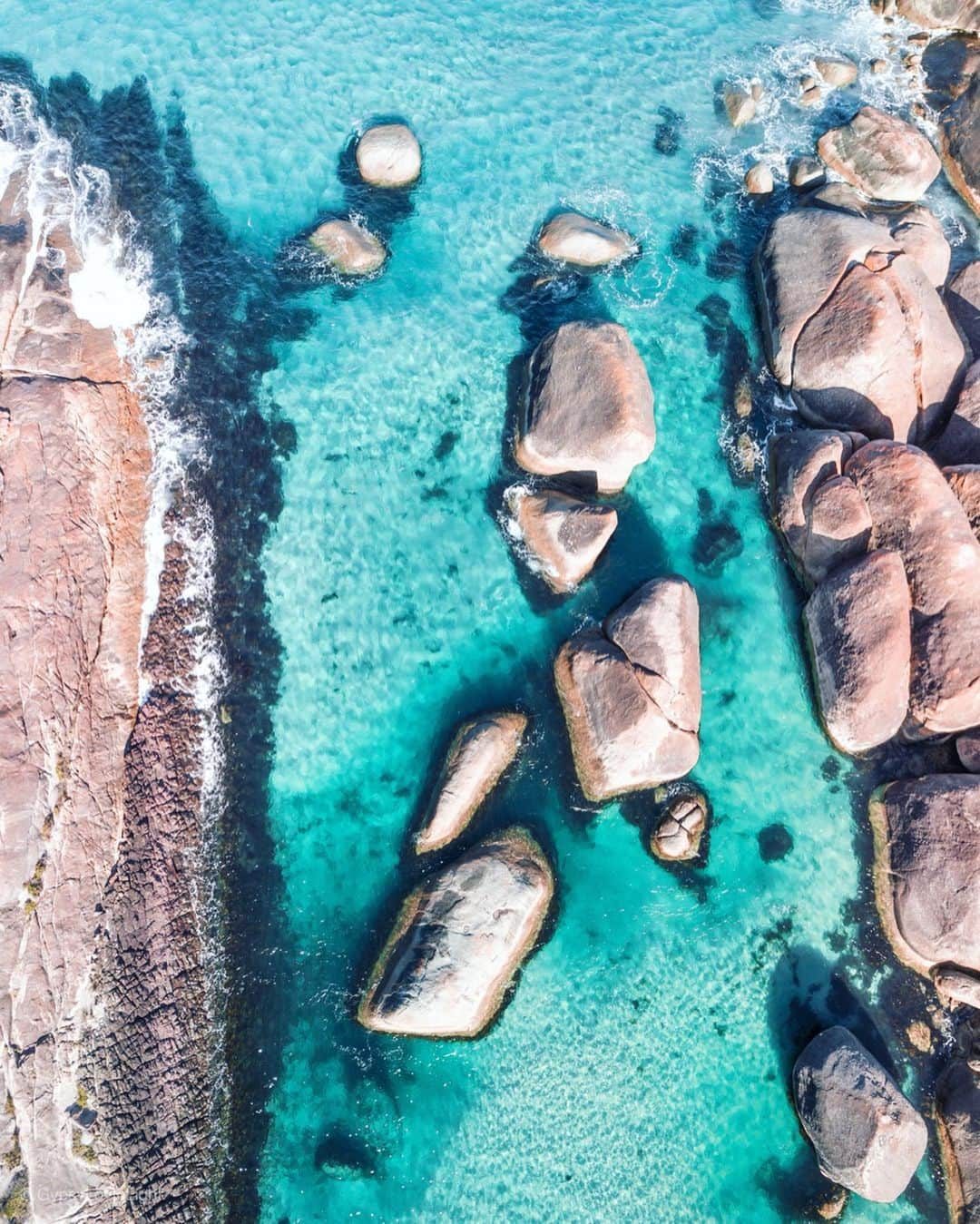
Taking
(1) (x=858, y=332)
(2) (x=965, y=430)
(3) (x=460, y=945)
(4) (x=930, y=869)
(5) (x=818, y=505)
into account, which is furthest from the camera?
(2) (x=965, y=430)

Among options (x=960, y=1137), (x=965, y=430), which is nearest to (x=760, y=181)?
(x=965, y=430)

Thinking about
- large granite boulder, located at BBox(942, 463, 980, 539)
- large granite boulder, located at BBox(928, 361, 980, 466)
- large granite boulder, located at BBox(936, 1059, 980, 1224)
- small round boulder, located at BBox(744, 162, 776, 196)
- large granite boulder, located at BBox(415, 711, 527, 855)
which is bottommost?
large granite boulder, located at BBox(936, 1059, 980, 1224)

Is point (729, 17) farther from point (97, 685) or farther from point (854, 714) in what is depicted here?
point (97, 685)

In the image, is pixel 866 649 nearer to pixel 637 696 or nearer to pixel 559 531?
pixel 637 696

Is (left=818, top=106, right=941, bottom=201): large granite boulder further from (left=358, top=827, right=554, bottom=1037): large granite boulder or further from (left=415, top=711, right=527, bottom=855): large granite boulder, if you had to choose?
(left=358, top=827, right=554, bottom=1037): large granite boulder

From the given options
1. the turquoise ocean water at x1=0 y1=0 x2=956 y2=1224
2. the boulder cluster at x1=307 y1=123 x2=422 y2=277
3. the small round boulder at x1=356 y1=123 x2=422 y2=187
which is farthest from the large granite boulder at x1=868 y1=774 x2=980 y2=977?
the small round boulder at x1=356 y1=123 x2=422 y2=187

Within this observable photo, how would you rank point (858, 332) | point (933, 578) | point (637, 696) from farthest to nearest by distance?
1. point (858, 332)
2. point (933, 578)
3. point (637, 696)
